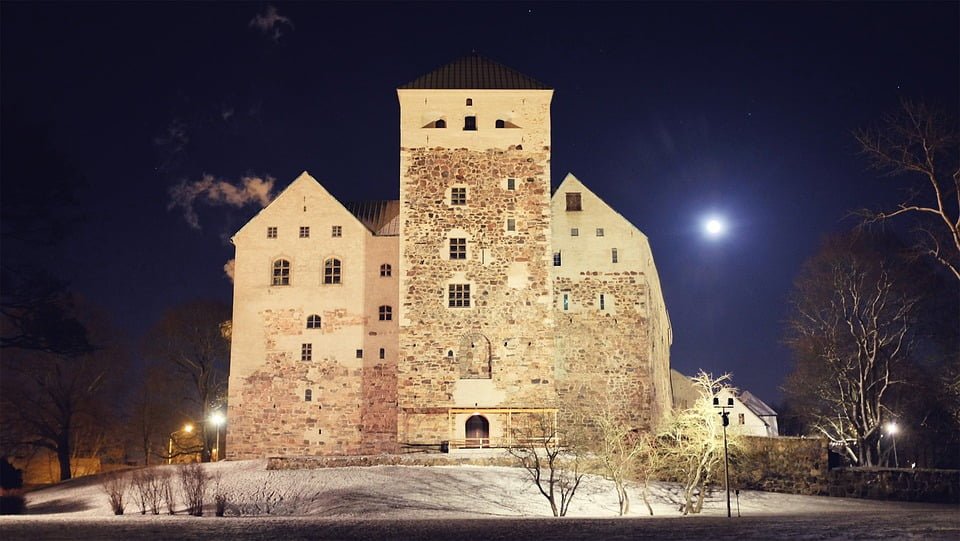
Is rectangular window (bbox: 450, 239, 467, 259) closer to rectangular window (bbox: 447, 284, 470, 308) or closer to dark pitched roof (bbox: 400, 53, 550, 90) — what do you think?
rectangular window (bbox: 447, 284, 470, 308)

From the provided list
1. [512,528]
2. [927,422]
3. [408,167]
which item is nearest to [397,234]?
[408,167]

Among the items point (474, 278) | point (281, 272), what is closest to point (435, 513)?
point (474, 278)

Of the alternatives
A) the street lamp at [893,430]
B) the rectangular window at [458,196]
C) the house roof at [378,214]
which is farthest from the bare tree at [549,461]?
the street lamp at [893,430]

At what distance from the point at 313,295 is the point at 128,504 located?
17.9 meters

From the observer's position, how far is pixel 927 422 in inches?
1887

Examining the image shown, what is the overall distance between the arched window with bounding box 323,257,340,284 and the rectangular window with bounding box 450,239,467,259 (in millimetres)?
6553

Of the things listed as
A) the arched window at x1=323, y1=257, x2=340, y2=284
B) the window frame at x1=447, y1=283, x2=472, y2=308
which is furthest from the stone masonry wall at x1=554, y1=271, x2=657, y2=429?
the arched window at x1=323, y1=257, x2=340, y2=284

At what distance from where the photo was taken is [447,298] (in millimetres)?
44000

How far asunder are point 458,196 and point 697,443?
16.4m

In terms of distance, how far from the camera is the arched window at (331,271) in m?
47.9

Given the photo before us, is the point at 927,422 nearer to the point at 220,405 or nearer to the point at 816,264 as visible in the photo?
the point at 816,264

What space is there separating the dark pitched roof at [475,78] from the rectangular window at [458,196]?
4794 millimetres

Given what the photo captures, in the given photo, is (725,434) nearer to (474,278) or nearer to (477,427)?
(477,427)

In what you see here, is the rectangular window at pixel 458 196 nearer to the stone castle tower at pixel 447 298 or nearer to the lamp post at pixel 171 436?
the stone castle tower at pixel 447 298
